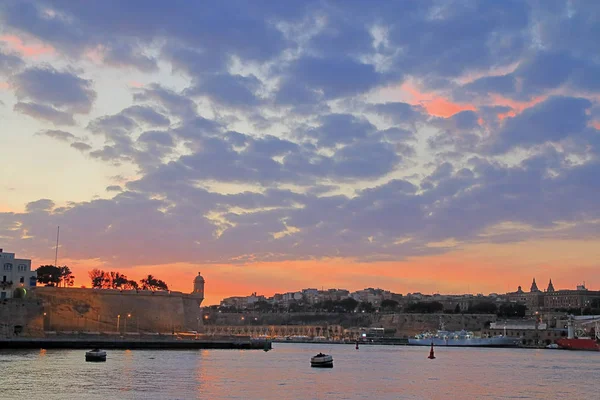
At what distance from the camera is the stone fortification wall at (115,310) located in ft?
271

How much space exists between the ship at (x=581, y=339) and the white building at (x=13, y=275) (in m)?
79.3

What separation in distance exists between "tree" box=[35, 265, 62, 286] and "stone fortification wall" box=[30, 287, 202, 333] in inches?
678

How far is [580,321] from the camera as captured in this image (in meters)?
142

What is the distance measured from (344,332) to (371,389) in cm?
13852

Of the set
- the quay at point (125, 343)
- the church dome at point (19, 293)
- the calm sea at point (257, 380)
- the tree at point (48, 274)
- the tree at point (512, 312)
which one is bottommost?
the calm sea at point (257, 380)

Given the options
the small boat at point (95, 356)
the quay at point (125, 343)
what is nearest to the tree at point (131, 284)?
the quay at point (125, 343)

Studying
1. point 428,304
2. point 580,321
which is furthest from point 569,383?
point 428,304

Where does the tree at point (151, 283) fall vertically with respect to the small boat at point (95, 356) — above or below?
above

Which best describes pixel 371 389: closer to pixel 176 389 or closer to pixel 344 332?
pixel 176 389

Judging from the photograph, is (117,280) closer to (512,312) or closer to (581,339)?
(581,339)

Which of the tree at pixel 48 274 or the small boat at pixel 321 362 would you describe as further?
the tree at pixel 48 274

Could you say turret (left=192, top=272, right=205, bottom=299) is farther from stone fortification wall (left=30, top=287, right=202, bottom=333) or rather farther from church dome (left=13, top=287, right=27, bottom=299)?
church dome (left=13, top=287, right=27, bottom=299)

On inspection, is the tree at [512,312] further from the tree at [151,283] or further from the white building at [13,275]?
the white building at [13,275]

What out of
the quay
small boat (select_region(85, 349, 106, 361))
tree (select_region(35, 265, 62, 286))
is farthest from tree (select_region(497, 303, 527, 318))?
small boat (select_region(85, 349, 106, 361))
